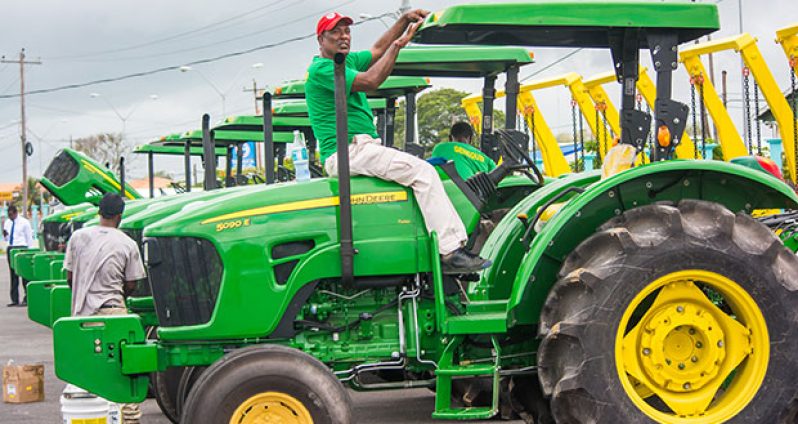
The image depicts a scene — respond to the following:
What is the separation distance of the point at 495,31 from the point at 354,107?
3.07 ft

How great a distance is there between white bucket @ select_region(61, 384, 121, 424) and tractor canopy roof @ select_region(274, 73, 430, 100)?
208 inches

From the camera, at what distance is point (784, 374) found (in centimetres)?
610

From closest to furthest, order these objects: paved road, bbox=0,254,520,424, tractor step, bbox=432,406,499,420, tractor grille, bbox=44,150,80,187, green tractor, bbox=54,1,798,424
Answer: green tractor, bbox=54,1,798,424 < tractor step, bbox=432,406,499,420 < paved road, bbox=0,254,520,424 < tractor grille, bbox=44,150,80,187

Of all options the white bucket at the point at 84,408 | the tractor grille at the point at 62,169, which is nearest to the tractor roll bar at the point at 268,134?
the white bucket at the point at 84,408

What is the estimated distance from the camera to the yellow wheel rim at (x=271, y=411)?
5.76 m

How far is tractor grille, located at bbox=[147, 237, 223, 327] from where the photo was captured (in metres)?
6.22

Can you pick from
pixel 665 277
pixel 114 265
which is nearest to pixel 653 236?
pixel 665 277

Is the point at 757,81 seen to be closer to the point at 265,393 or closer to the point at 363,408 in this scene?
the point at 363,408

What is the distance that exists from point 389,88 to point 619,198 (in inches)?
241

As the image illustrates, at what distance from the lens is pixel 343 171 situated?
6.11 metres

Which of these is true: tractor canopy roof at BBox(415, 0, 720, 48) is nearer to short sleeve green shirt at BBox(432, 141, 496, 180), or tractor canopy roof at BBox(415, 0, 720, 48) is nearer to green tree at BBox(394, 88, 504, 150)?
short sleeve green shirt at BBox(432, 141, 496, 180)

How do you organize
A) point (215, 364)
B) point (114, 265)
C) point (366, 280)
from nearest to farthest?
point (215, 364) → point (366, 280) → point (114, 265)

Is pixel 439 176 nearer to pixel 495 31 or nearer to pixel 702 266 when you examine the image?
pixel 495 31

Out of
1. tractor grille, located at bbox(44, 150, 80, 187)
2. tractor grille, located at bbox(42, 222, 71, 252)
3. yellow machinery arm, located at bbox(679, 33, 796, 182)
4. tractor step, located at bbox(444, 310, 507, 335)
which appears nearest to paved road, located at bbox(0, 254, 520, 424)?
tractor step, located at bbox(444, 310, 507, 335)
